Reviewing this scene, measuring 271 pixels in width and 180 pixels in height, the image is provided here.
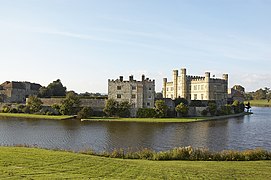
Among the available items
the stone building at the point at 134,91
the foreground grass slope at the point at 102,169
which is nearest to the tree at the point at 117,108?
the stone building at the point at 134,91

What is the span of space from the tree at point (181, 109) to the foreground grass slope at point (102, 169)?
37039 millimetres

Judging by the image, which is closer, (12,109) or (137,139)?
(137,139)

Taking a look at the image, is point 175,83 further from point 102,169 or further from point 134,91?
point 102,169

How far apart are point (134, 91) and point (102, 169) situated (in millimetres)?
40192

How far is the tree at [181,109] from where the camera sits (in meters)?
52.6

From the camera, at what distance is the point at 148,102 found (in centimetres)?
5309

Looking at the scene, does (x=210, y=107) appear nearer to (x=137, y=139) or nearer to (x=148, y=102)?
(x=148, y=102)

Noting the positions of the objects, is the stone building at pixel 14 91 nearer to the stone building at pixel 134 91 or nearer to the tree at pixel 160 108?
the stone building at pixel 134 91

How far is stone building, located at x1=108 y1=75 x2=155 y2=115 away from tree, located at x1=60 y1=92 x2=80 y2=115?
6061 millimetres

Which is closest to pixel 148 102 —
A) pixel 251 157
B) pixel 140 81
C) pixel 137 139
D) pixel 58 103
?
pixel 140 81

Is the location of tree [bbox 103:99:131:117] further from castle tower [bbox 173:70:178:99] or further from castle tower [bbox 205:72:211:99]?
castle tower [bbox 173:70:178:99]

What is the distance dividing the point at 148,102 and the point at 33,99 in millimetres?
20682

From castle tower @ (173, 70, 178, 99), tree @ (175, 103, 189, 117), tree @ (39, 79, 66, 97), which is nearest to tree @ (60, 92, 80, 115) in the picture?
tree @ (175, 103, 189, 117)

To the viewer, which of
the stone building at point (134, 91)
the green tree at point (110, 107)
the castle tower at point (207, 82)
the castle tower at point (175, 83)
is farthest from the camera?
the castle tower at point (175, 83)
